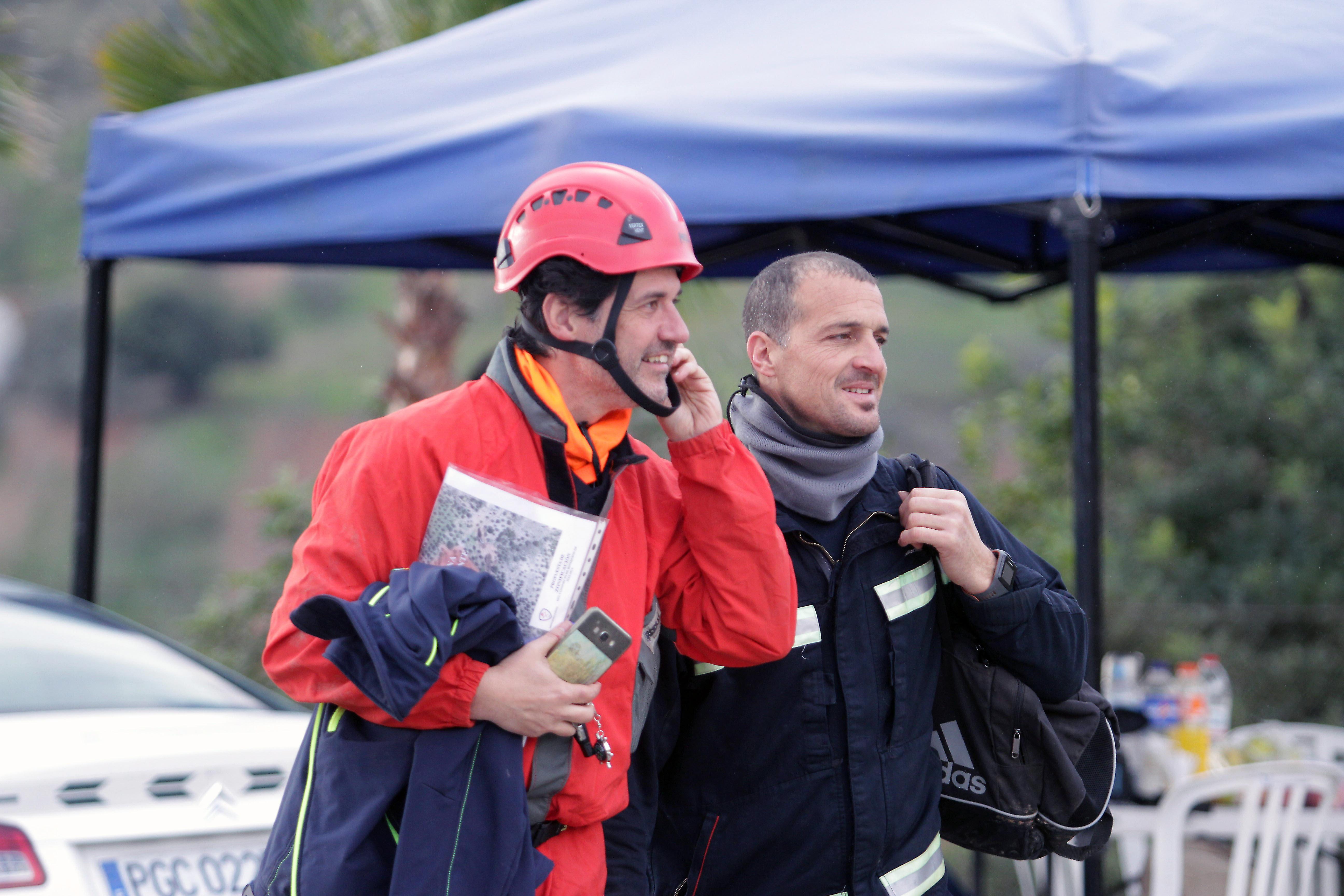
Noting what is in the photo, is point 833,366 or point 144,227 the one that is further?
point 144,227

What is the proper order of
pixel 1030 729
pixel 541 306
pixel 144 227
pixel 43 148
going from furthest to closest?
1. pixel 43 148
2. pixel 144 227
3. pixel 1030 729
4. pixel 541 306

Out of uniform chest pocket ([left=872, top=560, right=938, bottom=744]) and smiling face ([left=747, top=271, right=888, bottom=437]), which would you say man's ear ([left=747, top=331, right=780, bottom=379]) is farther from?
uniform chest pocket ([left=872, top=560, right=938, bottom=744])

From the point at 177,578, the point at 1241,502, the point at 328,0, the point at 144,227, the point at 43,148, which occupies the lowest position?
the point at 177,578

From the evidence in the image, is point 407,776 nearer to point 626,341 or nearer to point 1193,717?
point 626,341

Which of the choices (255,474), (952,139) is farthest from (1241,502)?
(255,474)

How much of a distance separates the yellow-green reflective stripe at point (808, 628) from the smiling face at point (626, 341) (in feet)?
1.68

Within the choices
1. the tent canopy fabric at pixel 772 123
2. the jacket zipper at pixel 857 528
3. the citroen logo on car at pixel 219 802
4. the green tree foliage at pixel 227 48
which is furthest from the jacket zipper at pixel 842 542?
the green tree foliage at pixel 227 48

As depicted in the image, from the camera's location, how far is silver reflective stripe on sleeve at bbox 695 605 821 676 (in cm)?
217

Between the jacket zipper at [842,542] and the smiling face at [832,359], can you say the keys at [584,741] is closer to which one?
the jacket zipper at [842,542]

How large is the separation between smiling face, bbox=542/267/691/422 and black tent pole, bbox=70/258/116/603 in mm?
3121

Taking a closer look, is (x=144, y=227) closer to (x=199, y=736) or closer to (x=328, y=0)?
(x=199, y=736)

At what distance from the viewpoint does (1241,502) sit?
770 cm

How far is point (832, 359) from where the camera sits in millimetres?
2281

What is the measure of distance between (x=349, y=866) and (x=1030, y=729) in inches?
49.8
